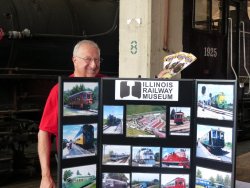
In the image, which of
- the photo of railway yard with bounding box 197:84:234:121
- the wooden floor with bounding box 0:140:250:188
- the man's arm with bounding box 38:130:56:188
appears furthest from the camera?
the wooden floor with bounding box 0:140:250:188

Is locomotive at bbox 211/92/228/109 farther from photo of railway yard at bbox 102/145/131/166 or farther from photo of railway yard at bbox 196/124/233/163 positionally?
photo of railway yard at bbox 102/145/131/166

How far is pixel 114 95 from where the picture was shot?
2.33 m

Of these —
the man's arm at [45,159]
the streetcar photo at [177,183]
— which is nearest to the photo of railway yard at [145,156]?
the streetcar photo at [177,183]

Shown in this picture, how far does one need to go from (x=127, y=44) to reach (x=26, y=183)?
7.74 ft

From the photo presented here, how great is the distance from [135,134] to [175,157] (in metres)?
0.25

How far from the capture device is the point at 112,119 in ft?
7.70

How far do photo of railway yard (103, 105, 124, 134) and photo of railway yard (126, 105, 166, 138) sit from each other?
43 millimetres

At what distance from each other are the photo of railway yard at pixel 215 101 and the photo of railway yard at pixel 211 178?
278mm

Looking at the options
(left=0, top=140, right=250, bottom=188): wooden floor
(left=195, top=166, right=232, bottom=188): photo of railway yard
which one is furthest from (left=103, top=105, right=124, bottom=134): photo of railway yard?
(left=0, top=140, right=250, bottom=188): wooden floor

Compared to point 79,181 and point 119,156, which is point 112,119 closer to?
point 119,156

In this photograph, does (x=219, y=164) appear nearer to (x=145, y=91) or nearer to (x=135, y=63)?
(x=145, y=91)

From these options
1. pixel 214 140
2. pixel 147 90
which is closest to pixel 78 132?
pixel 147 90

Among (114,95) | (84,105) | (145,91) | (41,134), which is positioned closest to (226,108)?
(145,91)

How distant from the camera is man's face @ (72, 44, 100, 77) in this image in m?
2.50
